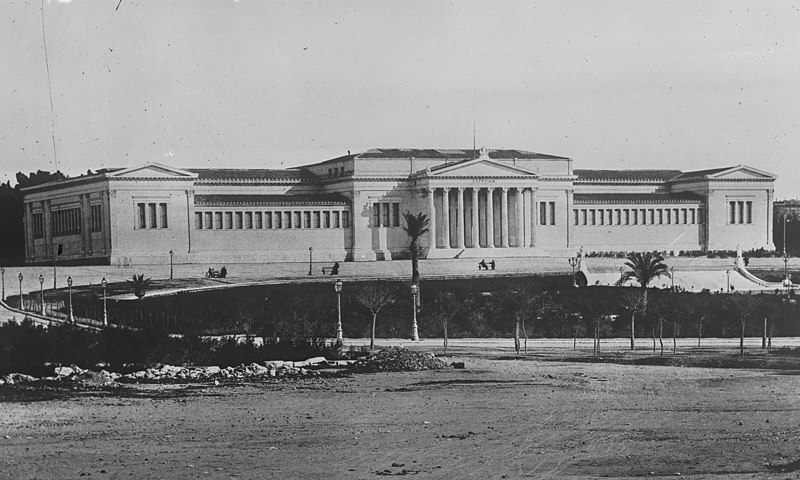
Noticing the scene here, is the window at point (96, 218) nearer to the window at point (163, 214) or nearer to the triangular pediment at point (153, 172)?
the triangular pediment at point (153, 172)

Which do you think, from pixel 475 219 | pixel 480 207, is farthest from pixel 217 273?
pixel 480 207

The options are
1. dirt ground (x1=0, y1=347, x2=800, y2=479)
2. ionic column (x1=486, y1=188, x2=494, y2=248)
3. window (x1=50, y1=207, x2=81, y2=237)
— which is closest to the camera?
dirt ground (x1=0, y1=347, x2=800, y2=479)

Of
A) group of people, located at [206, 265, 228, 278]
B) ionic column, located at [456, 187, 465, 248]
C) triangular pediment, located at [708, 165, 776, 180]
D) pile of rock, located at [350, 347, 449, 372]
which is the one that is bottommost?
pile of rock, located at [350, 347, 449, 372]

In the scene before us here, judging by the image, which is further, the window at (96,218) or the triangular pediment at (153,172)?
the window at (96,218)

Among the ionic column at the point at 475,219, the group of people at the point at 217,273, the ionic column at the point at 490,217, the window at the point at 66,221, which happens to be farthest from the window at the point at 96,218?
the ionic column at the point at 490,217

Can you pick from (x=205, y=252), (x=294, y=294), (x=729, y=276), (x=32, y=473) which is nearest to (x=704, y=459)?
(x=32, y=473)

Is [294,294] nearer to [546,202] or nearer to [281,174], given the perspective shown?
[281,174]

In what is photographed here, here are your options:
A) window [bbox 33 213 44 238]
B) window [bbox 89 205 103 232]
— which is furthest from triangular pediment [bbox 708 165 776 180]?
window [bbox 33 213 44 238]

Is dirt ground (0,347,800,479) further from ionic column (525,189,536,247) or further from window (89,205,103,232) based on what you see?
ionic column (525,189,536,247)
